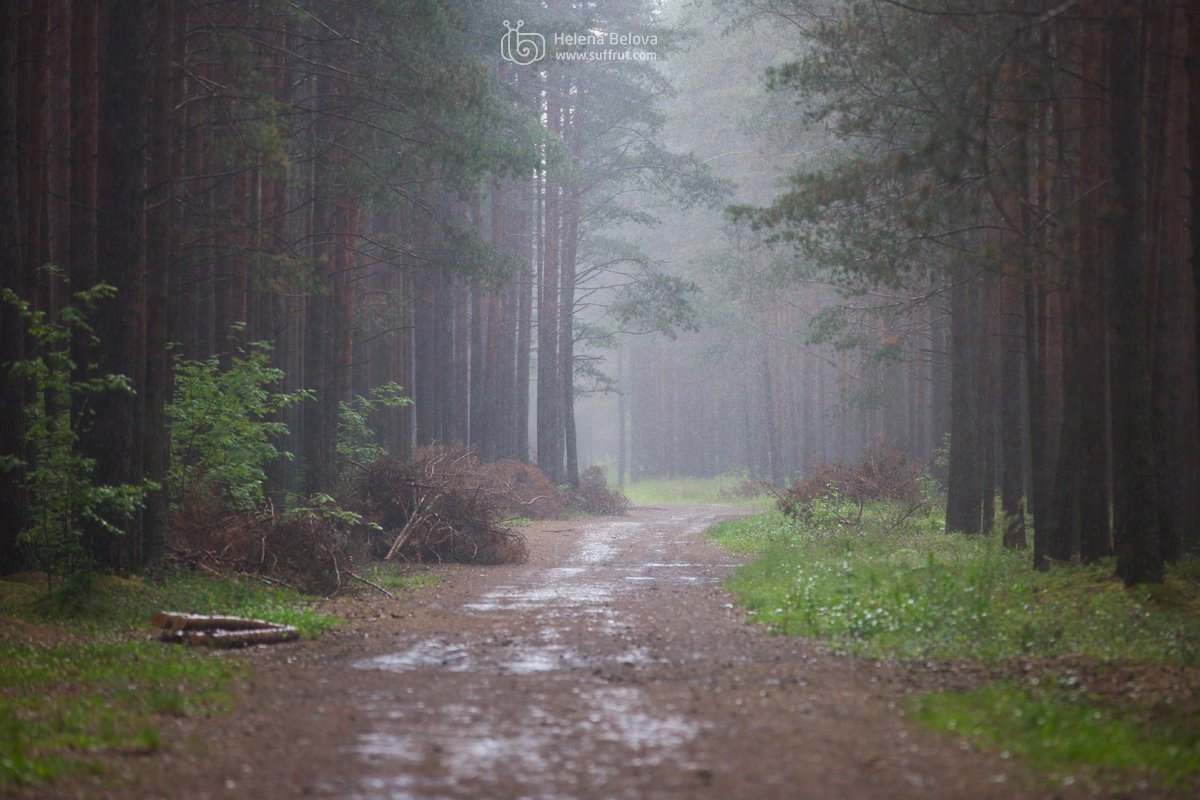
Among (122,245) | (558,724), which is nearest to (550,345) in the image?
(122,245)

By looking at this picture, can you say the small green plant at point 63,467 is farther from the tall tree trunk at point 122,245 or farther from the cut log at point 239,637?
the cut log at point 239,637

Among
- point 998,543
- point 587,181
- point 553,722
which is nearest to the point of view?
point 553,722

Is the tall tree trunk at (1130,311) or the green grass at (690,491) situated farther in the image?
the green grass at (690,491)

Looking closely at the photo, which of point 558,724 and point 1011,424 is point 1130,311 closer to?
point 1011,424

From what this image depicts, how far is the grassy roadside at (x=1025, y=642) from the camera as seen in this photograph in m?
6.14

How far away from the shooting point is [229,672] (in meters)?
8.55

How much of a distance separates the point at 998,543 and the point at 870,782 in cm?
1281

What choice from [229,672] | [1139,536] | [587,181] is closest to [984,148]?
[1139,536]

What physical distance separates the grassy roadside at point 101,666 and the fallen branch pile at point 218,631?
17cm

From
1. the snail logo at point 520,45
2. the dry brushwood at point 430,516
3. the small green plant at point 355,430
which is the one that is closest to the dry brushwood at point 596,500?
the small green plant at point 355,430

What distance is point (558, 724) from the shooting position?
6742 mm

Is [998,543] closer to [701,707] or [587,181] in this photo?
[701,707]

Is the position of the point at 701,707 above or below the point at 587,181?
below

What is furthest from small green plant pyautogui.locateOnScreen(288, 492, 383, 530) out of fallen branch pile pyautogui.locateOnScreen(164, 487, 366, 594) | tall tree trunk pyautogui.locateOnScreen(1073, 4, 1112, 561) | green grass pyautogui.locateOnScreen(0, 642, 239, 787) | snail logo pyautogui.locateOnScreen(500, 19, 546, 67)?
snail logo pyautogui.locateOnScreen(500, 19, 546, 67)
